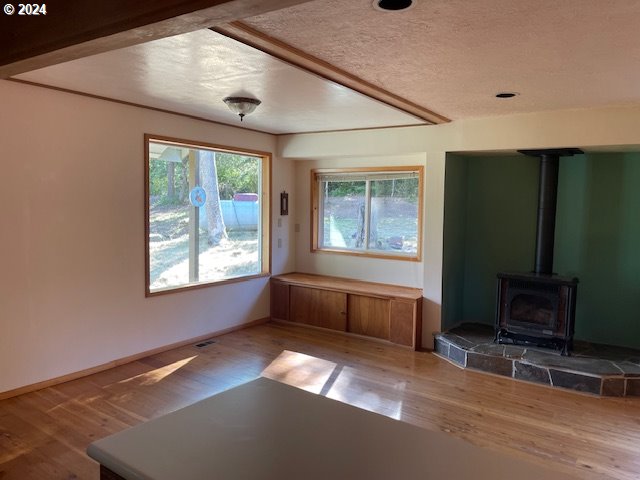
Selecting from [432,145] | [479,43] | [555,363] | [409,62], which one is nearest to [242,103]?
[409,62]

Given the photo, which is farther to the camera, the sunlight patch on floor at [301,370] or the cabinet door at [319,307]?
the cabinet door at [319,307]

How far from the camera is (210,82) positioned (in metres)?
3.39

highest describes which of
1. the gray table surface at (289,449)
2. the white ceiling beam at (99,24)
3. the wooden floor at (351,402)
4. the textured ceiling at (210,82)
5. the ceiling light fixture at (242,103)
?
the textured ceiling at (210,82)

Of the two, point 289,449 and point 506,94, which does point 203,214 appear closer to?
point 506,94

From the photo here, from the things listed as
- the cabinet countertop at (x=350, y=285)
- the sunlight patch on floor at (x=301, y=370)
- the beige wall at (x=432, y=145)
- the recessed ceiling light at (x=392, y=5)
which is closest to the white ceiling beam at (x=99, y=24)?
the recessed ceiling light at (x=392, y=5)

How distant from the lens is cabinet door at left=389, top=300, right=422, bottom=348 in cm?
498

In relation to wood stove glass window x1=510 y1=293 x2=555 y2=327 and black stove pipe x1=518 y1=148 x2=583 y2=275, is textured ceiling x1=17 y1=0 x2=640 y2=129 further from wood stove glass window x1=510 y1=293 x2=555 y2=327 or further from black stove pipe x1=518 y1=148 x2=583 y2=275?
wood stove glass window x1=510 y1=293 x2=555 y2=327

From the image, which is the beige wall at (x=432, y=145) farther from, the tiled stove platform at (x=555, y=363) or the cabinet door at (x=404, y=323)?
the tiled stove platform at (x=555, y=363)

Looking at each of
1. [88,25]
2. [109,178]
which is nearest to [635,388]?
[88,25]

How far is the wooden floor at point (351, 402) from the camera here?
2906 millimetres

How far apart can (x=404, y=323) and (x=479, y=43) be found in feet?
10.6

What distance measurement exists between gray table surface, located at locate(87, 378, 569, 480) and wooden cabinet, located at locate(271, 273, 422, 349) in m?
3.71

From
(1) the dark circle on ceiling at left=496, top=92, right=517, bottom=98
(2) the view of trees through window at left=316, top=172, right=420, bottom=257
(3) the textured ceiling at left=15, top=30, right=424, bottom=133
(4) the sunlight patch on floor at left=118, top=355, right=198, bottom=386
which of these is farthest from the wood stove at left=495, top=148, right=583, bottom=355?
(4) the sunlight patch on floor at left=118, top=355, right=198, bottom=386

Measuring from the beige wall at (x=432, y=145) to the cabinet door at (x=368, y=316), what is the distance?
444 millimetres
